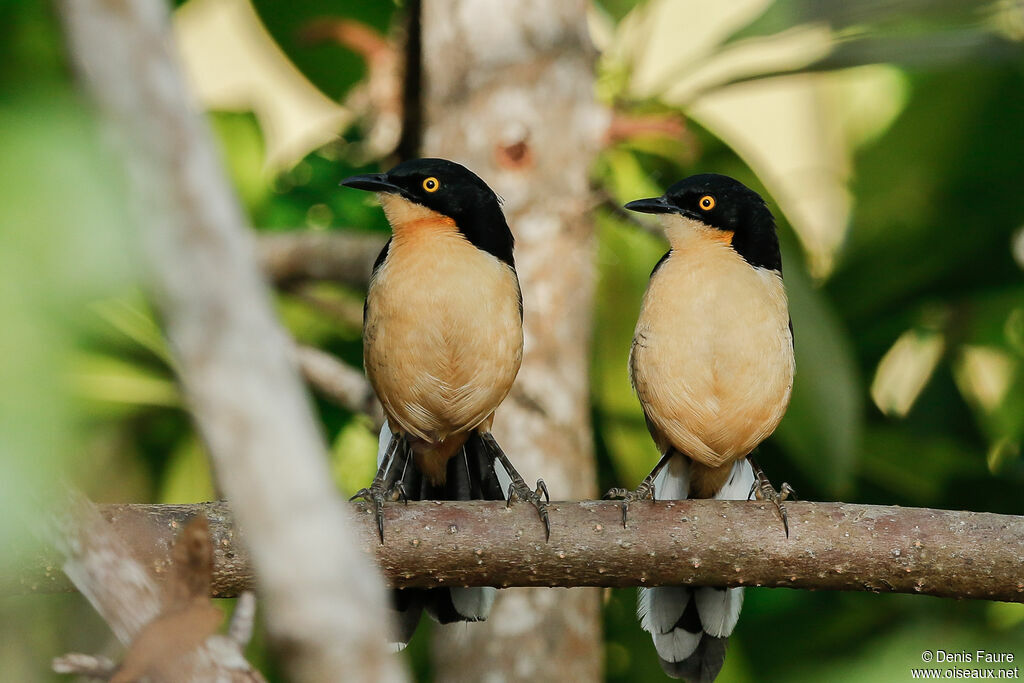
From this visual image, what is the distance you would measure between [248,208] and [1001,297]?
3.38 metres

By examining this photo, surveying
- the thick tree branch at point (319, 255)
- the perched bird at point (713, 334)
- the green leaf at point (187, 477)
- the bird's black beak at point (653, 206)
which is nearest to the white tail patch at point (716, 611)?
the perched bird at point (713, 334)

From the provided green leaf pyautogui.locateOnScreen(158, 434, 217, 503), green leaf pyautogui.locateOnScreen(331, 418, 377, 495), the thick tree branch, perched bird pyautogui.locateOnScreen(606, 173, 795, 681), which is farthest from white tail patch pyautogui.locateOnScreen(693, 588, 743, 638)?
green leaf pyautogui.locateOnScreen(158, 434, 217, 503)

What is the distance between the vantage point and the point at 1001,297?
16.4ft

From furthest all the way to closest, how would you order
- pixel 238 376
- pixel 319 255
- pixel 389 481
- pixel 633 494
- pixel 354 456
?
pixel 354 456, pixel 319 255, pixel 389 481, pixel 633 494, pixel 238 376

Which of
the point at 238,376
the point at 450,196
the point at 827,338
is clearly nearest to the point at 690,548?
the point at 450,196

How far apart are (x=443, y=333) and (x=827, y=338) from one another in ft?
6.50

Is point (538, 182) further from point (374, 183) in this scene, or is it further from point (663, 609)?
point (663, 609)

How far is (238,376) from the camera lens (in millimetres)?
859

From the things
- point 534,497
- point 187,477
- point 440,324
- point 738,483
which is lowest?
point 187,477

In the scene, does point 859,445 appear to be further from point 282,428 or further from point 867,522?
point 282,428

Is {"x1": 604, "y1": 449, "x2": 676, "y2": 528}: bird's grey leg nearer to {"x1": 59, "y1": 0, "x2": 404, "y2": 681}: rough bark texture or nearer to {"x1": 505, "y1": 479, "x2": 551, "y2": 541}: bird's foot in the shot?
{"x1": 505, "y1": 479, "x2": 551, "y2": 541}: bird's foot

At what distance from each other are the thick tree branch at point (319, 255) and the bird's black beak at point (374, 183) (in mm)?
1629

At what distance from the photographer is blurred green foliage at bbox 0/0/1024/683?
4.11 m

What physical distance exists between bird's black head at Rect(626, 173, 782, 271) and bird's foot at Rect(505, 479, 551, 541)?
68 cm
